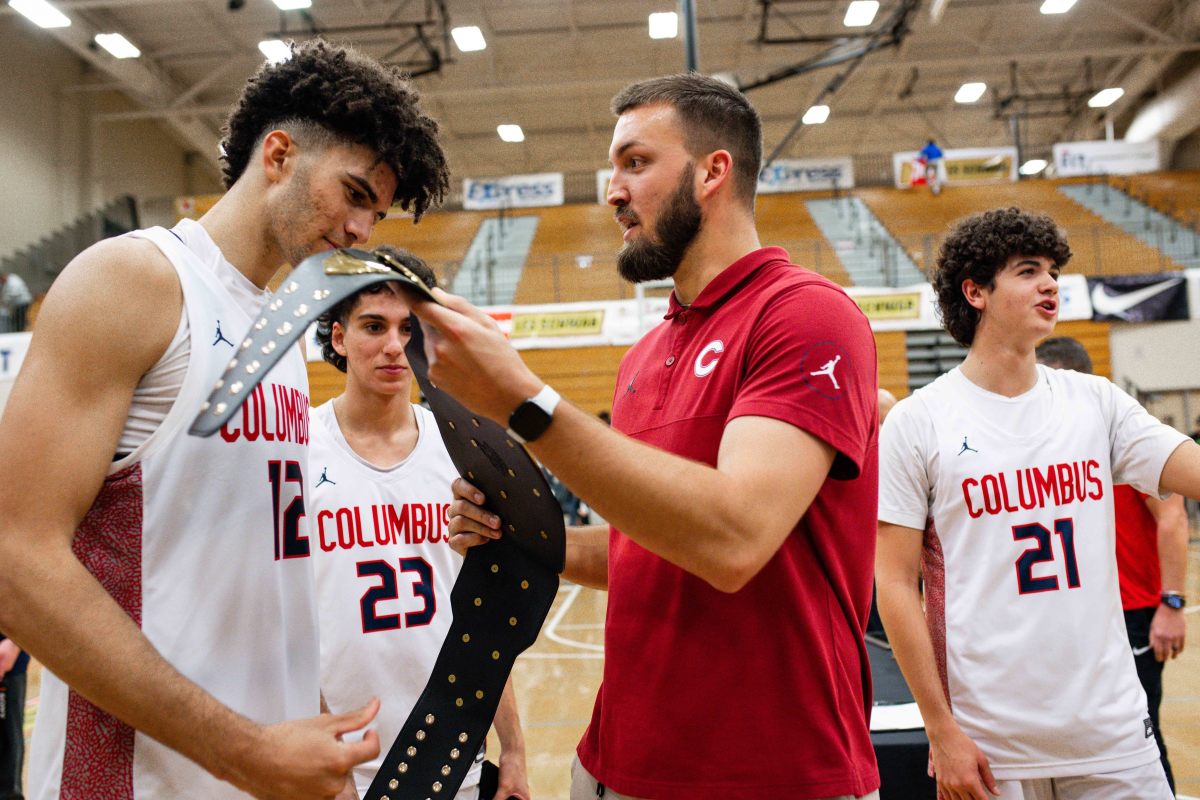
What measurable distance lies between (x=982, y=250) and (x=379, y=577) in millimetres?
2183

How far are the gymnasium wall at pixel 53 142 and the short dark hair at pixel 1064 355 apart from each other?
760 inches

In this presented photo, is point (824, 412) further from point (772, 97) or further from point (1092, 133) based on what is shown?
point (1092, 133)

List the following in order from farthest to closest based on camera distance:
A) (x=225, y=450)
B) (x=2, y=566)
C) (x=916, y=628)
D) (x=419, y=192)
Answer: (x=916, y=628), (x=419, y=192), (x=225, y=450), (x=2, y=566)

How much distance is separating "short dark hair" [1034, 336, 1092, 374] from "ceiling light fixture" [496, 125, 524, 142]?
766 inches

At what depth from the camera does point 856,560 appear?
6.00 ft

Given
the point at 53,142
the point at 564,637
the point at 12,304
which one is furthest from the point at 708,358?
the point at 53,142

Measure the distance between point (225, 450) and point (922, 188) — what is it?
21625 mm

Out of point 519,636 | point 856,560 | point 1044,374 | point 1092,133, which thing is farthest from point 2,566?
point 1092,133

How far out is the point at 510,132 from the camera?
22875mm

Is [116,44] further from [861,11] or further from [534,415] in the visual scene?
[534,415]

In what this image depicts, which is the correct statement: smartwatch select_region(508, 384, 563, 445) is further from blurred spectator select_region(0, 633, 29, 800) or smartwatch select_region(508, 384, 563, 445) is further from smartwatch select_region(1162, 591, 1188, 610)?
blurred spectator select_region(0, 633, 29, 800)

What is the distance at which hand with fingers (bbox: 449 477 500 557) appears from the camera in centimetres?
199

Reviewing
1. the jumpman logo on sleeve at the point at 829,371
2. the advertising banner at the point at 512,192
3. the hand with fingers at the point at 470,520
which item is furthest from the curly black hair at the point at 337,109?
the advertising banner at the point at 512,192

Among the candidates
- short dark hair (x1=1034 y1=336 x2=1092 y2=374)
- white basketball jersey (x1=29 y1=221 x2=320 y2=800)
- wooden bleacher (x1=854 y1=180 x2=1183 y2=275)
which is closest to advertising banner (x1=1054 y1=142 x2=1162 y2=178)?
wooden bleacher (x1=854 y1=180 x2=1183 y2=275)
